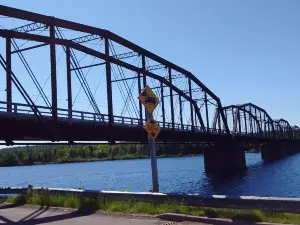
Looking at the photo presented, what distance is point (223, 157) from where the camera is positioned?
3366 inches

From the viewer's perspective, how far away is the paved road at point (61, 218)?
12.2 meters

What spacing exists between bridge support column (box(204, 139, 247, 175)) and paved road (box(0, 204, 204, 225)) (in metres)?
68.1

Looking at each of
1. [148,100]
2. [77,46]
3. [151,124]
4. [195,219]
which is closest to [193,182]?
[77,46]

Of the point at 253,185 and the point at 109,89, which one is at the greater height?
the point at 109,89

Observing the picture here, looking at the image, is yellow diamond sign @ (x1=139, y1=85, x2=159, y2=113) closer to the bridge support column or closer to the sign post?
the sign post

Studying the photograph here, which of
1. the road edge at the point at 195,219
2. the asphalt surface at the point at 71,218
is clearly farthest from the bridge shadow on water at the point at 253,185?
the road edge at the point at 195,219

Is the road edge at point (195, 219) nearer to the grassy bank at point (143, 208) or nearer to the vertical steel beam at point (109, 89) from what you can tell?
the grassy bank at point (143, 208)

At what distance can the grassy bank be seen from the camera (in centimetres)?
1132

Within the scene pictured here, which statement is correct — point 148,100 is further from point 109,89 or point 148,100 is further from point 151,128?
point 109,89

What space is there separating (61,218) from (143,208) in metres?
2.63

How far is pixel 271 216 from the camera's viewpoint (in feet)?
37.3

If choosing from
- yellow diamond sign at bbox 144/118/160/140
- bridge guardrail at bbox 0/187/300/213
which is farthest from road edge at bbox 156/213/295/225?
yellow diamond sign at bbox 144/118/160/140

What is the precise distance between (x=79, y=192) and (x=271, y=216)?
811 cm

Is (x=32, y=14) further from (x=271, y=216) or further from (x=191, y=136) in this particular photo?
(x=191, y=136)
